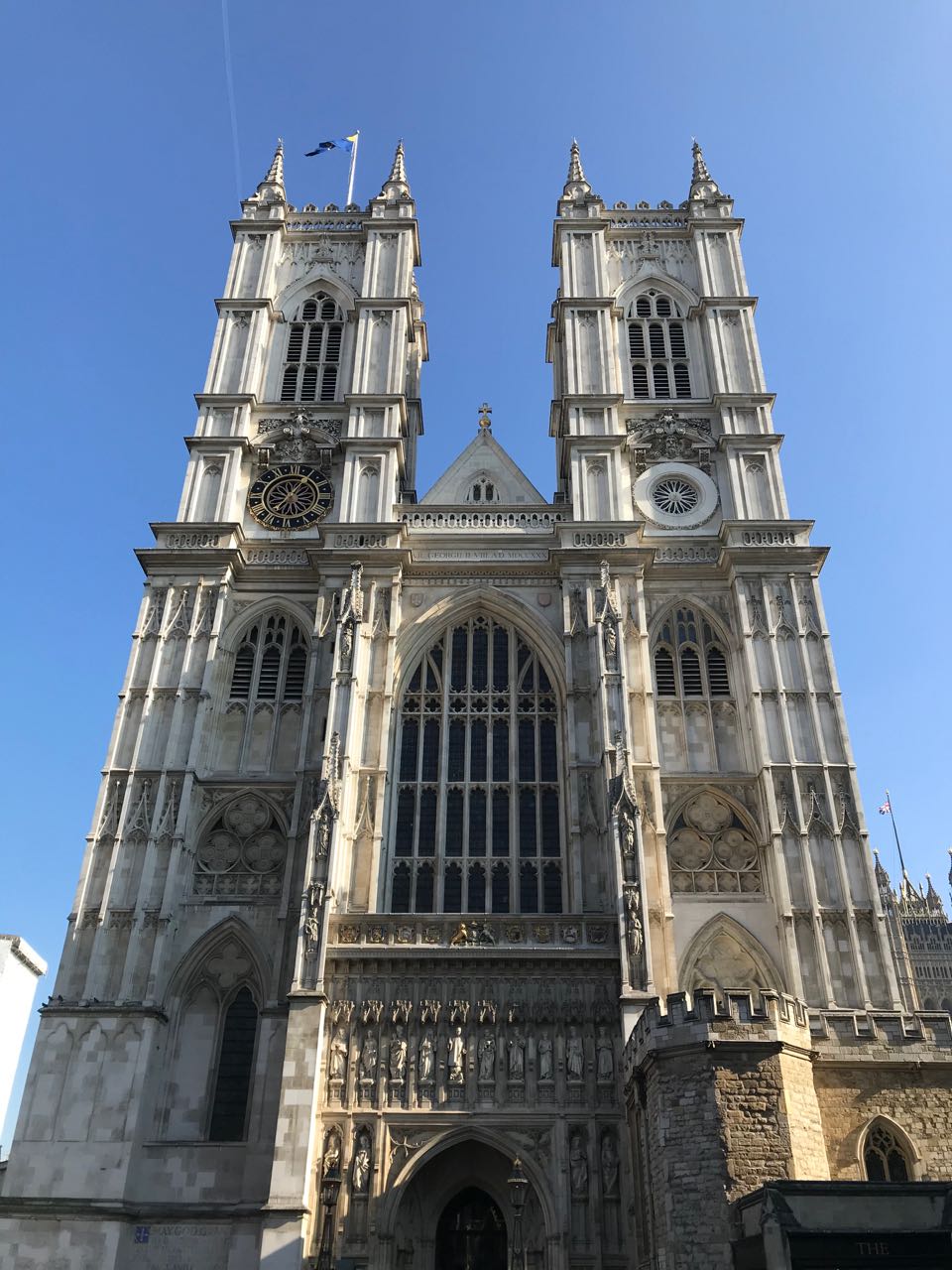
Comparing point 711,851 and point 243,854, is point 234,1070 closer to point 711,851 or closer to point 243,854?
point 243,854

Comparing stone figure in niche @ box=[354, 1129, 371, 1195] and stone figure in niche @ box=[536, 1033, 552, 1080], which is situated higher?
stone figure in niche @ box=[536, 1033, 552, 1080]

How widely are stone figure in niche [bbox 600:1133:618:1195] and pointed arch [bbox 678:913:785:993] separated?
166 inches

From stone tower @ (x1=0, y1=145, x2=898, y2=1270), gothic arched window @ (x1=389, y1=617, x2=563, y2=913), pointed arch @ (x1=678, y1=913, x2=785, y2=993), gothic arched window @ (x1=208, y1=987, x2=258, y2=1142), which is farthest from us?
gothic arched window @ (x1=389, y1=617, x2=563, y2=913)

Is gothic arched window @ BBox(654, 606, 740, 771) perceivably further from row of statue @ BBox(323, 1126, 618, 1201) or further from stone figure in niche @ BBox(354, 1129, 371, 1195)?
stone figure in niche @ BBox(354, 1129, 371, 1195)

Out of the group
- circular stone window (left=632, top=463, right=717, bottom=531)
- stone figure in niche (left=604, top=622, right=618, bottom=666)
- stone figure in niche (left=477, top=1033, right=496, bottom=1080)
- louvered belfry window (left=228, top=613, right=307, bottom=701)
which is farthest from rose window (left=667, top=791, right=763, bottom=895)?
louvered belfry window (left=228, top=613, right=307, bottom=701)

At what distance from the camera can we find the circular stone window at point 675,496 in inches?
1246

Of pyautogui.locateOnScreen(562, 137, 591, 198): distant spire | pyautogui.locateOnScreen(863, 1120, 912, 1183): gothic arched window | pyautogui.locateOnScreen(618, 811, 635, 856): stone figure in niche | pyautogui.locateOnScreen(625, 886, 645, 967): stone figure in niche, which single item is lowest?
pyautogui.locateOnScreen(863, 1120, 912, 1183): gothic arched window

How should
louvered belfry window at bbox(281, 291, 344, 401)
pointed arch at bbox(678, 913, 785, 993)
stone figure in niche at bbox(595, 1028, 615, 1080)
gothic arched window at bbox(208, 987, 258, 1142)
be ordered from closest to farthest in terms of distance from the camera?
stone figure in niche at bbox(595, 1028, 615, 1080), gothic arched window at bbox(208, 987, 258, 1142), pointed arch at bbox(678, 913, 785, 993), louvered belfry window at bbox(281, 291, 344, 401)

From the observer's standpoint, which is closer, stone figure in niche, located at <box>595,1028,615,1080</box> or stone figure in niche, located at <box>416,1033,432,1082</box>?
stone figure in niche, located at <box>595,1028,615,1080</box>

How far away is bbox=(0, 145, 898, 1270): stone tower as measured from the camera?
21.7 metres

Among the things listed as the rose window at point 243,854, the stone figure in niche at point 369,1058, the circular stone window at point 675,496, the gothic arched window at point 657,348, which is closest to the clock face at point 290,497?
the rose window at point 243,854

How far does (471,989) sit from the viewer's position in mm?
22781

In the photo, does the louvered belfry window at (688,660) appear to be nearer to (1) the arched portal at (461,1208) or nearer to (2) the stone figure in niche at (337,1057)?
(2) the stone figure in niche at (337,1057)

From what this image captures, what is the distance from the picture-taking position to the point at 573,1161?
2111 centimetres
